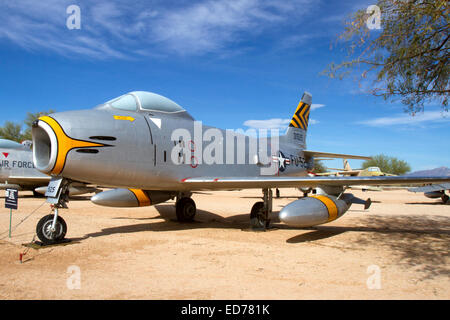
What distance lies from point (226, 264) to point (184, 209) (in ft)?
17.5

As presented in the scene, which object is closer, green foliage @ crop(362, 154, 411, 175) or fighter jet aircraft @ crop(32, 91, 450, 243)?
fighter jet aircraft @ crop(32, 91, 450, 243)

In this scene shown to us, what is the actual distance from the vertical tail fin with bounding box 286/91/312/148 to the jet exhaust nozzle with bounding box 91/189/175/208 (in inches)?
267

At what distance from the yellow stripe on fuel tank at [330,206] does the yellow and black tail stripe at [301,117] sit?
22.1ft

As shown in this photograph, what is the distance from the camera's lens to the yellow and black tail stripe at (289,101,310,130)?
13609mm

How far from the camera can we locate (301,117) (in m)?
13.9

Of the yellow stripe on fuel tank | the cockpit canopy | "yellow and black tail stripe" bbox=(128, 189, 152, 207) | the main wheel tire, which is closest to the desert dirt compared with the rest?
the main wheel tire

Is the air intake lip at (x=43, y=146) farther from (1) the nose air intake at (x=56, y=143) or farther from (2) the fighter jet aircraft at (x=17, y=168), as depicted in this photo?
(2) the fighter jet aircraft at (x=17, y=168)

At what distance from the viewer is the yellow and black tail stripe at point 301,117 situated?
1361cm

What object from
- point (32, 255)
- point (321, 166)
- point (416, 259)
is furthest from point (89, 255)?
point (321, 166)

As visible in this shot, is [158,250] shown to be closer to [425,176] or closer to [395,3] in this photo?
[425,176]

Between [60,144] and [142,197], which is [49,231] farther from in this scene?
[142,197]

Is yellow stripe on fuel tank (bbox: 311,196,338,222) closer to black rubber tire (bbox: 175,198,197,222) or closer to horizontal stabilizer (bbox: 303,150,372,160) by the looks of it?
horizontal stabilizer (bbox: 303,150,372,160)

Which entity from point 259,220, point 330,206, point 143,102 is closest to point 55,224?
point 143,102

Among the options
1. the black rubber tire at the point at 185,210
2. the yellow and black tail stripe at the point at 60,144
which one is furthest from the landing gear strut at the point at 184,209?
the yellow and black tail stripe at the point at 60,144
